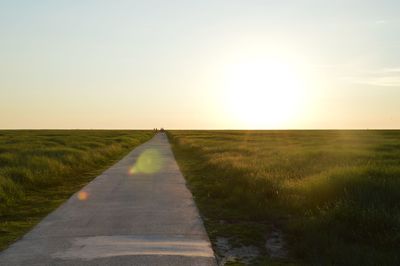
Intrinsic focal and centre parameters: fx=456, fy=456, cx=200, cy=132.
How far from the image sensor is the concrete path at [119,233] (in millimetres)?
7062

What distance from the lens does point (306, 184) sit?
469 inches

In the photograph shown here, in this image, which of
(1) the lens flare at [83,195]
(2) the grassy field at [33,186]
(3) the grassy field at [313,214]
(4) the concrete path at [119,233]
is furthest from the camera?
(1) the lens flare at [83,195]

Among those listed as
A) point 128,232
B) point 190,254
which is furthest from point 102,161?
point 190,254

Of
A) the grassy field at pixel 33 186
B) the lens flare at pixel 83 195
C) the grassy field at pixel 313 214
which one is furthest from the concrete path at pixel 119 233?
the grassy field at pixel 313 214

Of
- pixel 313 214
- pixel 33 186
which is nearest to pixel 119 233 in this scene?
pixel 313 214

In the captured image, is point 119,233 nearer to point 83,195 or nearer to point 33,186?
point 83,195

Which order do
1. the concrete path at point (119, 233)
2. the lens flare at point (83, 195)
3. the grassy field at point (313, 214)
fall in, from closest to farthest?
1. the concrete path at point (119, 233)
2. the grassy field at point (313, 214)
3. the lens flare at point (83, 195)

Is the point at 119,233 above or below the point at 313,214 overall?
below

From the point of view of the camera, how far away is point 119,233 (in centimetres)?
877

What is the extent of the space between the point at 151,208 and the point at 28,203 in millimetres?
4148

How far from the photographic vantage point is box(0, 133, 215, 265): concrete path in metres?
7.06

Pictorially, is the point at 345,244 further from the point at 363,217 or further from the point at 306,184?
the point at 306,184

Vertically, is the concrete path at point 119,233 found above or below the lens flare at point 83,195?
above

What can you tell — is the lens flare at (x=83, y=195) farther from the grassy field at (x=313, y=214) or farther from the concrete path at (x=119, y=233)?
the grassy field at (x=313, y=214)
